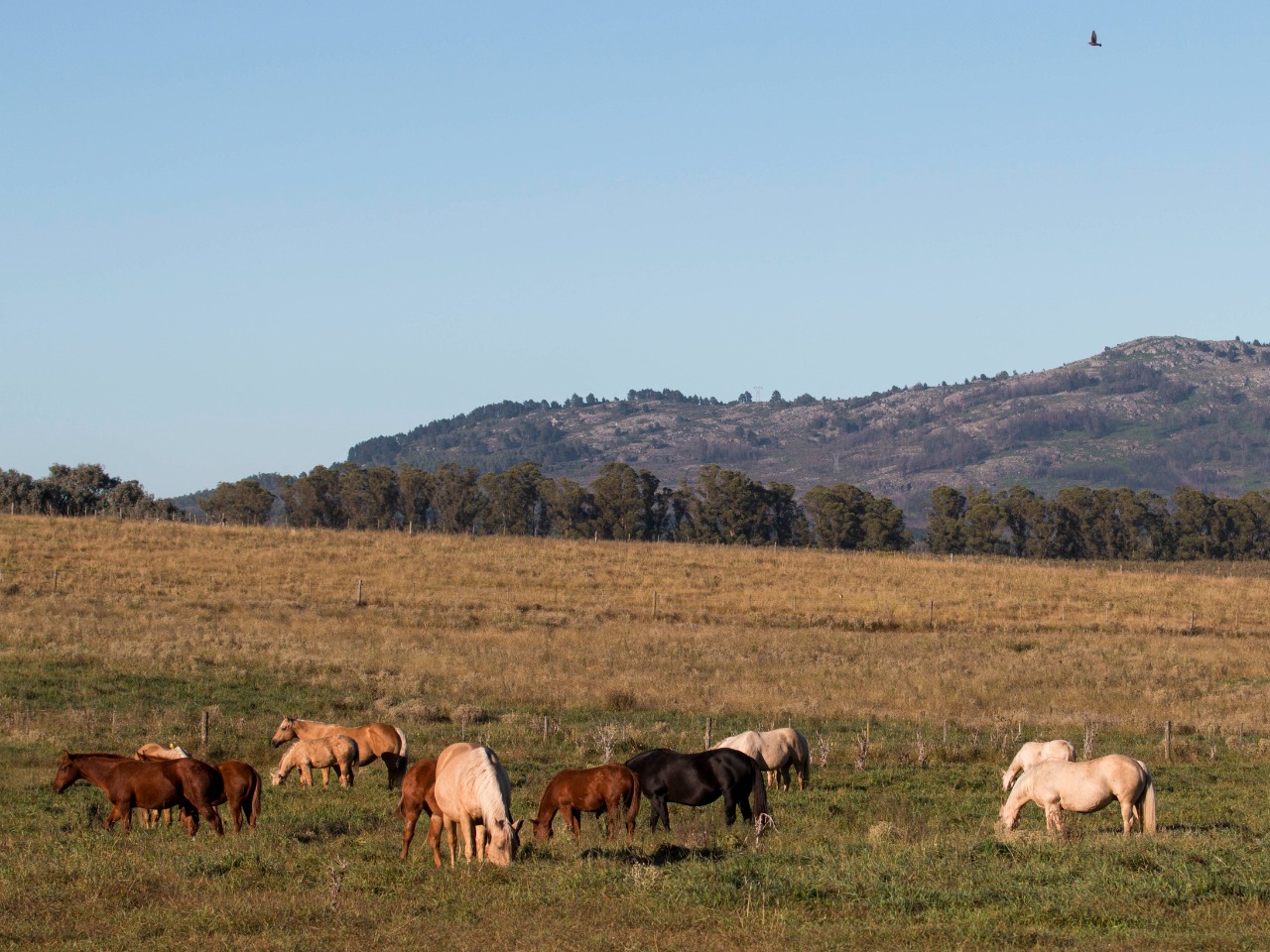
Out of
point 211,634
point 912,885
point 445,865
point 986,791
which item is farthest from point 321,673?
point 912,885

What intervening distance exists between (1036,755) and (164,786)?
12.1m

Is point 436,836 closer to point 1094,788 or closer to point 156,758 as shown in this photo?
point 156,758

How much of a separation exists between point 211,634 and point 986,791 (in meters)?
25.9

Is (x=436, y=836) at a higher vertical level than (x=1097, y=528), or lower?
lower

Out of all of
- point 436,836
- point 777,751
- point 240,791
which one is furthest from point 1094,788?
point 240,791

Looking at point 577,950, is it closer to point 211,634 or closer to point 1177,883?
point 1177,883

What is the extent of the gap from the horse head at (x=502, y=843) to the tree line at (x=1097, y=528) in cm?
11116

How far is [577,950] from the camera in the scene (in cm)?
951

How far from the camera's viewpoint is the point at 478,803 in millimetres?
12555

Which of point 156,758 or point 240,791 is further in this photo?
point 156,758

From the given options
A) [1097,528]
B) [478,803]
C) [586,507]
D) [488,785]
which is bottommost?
[478,803]

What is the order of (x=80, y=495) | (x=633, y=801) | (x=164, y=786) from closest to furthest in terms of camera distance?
(x=633, y=801) < (x=164, y=786) < (x=80, y=495)

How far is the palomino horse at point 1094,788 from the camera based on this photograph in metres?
14.5

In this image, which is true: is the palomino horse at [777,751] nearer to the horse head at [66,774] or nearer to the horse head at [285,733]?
the horse head at [285,733]
